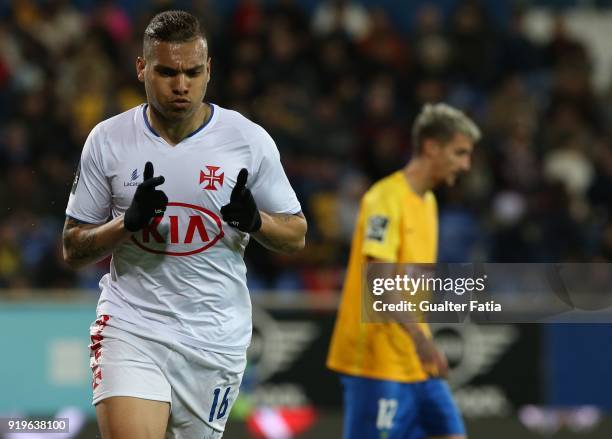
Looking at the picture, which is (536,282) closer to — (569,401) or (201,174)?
(569,401)

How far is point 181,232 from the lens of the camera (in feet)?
13.6

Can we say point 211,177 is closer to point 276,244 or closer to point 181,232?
point 181,232

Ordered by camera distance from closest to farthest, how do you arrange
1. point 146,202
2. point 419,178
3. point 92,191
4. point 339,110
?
1. point 146,202
2. point 92,191
3. point 419,178
4. point 339,110

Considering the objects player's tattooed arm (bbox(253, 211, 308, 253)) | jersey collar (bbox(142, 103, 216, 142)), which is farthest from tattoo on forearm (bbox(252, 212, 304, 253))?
jersey collar (bbox(142, 103, 216, 142))

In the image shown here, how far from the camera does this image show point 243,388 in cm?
856

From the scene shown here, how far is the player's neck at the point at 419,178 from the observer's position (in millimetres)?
5953

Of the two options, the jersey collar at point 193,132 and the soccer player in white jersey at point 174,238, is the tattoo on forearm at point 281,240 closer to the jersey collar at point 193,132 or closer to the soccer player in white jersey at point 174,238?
the soccer player in white jersey at point 174,238

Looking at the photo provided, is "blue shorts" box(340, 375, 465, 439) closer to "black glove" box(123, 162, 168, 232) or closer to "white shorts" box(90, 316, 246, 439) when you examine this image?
"white shorts" box(90, 316, 246, 439)

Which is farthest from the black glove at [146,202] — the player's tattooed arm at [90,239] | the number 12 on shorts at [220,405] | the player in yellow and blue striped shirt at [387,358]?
the player in yellow and blue striped shirt at [387,358]

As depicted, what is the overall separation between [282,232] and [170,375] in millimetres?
632

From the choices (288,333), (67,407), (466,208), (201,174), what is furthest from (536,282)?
(201,174)

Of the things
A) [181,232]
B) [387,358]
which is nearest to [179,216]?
[181,232]

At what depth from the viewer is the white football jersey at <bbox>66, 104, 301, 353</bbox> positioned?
4137 mm

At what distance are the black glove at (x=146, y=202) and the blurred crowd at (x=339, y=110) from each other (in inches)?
176
